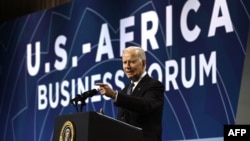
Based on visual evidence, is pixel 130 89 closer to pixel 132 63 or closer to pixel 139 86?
pixel 139 86

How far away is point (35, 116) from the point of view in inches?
307

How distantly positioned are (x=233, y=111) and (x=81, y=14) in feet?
8.71

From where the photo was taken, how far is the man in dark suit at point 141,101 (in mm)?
3889

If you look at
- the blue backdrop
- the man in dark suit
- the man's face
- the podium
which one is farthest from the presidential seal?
the blue backdrop

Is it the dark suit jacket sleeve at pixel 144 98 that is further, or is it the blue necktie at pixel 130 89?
the blue necktie at pixel 130 89

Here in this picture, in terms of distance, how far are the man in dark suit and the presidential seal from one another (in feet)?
1.32

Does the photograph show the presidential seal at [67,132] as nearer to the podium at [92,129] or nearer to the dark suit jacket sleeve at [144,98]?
the podium at [92,129]

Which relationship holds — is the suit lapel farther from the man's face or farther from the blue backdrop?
the blue backdrop

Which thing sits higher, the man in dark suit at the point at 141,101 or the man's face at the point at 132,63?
the man's face at the point at 132,63

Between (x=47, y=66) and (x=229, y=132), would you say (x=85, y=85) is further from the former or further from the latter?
(x=229, y=132)

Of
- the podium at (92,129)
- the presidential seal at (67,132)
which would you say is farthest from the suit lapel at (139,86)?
the presidential seal at (67,132)

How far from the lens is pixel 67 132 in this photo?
11.4 feet

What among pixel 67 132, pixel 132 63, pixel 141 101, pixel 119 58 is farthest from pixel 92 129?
pixel 119 58

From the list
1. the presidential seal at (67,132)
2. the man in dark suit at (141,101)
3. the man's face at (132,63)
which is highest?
the man's face at (132,63)
